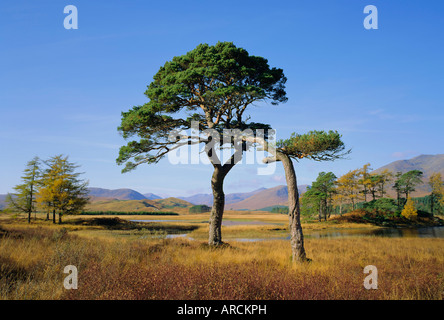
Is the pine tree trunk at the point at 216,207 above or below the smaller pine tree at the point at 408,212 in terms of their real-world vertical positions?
above

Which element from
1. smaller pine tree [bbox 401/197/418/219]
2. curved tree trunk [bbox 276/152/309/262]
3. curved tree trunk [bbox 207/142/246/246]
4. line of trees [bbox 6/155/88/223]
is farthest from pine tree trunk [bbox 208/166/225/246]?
smaller pine tree [bbox 401/197/418/219]

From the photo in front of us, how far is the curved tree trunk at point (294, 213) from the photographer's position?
32.7ft

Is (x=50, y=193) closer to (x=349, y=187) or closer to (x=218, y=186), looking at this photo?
(x=218, y=186)

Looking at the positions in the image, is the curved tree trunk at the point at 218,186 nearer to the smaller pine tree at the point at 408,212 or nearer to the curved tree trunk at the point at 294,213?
the curved tree trunk at the point at 294,213

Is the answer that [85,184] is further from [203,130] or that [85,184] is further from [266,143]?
[266,143]

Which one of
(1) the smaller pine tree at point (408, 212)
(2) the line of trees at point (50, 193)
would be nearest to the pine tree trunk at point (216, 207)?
(2) the line of trees at point (50, 193)

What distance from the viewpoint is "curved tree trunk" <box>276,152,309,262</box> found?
9.98 m

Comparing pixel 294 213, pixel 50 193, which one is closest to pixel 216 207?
pixel 294 213

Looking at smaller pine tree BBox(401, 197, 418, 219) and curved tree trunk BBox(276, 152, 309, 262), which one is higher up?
curved tree trunk BBox(276, 152, 309, 262)

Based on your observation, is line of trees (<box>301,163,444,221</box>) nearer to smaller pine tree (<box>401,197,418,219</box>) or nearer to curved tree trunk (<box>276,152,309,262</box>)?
smaller pine tree (<box>401,197,418,219</box>)

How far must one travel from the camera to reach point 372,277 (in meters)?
6.87
